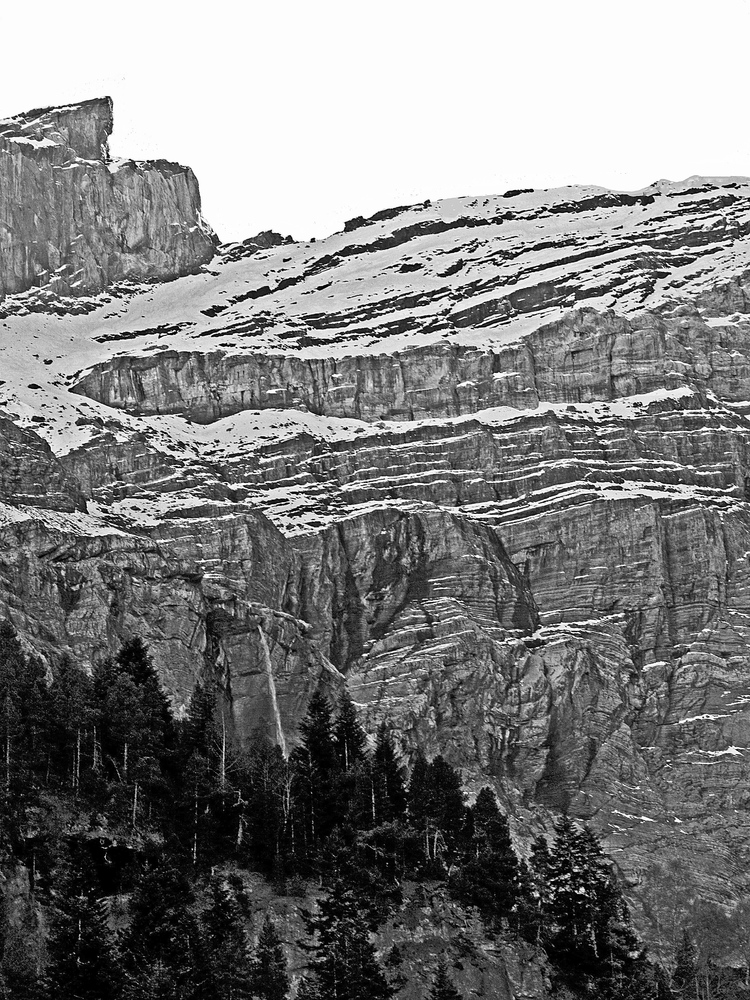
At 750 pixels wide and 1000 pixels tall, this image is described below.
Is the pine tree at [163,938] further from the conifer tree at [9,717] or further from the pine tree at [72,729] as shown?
the pine tree at [72,729]

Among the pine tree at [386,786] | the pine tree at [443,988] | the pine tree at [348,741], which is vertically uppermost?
the pine tree at [348,741]

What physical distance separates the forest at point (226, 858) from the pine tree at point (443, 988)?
0.68ft

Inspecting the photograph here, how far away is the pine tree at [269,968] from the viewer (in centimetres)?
9012

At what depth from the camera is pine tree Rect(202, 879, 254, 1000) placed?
86250mm

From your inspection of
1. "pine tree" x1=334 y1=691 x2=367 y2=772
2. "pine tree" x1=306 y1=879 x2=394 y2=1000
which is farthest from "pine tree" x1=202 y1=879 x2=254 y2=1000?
"pine tree" x1=334 y1=691 x2=367 y2=772

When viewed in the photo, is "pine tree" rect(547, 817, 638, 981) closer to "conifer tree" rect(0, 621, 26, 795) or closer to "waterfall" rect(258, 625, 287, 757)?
"conifer tree" rect(0, 621, 26, 795)

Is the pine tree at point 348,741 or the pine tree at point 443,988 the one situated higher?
the pine tree at point 348,741

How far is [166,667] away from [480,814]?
176 ft

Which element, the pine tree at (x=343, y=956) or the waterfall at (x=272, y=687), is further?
the waterfall at (x=272, y=687)

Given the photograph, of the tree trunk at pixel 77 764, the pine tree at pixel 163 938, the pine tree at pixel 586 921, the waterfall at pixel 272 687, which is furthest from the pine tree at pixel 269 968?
the waterfall at pixel 272 687

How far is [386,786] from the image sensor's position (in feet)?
374

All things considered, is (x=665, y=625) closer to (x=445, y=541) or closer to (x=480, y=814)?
(x=445, y=541)

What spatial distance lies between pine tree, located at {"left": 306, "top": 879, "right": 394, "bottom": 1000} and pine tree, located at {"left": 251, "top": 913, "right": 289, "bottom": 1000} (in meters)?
1.42

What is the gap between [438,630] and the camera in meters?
186
